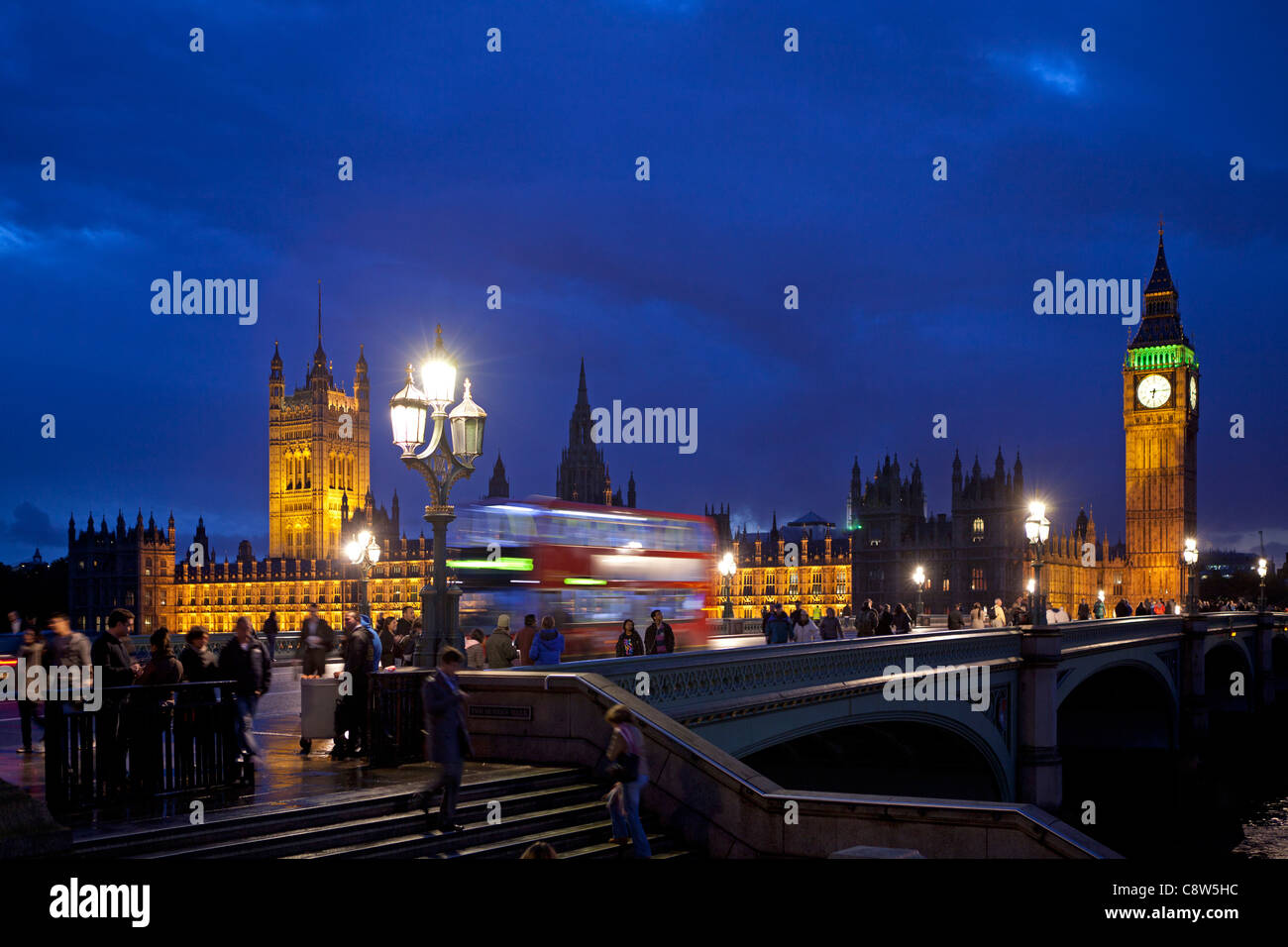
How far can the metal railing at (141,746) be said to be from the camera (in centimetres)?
1052

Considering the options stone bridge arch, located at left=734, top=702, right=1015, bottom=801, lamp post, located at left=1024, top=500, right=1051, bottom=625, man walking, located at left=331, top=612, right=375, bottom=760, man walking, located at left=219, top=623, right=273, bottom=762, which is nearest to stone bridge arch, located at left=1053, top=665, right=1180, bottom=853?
lamp post, located at left=1024, top=500, right=1051, bottom=625

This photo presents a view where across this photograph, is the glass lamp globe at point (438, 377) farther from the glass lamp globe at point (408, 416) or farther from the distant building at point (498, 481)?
the distant building at point (498, 481)

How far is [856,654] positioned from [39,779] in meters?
13.1

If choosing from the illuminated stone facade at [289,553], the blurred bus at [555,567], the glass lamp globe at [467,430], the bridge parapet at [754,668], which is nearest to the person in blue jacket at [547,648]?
the bridge parapet at [754,668]

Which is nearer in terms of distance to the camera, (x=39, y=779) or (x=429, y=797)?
(x=429, y=797)

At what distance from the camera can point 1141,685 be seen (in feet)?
163

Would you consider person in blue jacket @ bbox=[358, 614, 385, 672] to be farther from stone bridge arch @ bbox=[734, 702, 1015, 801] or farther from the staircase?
stone bridge arch @ bbox=[734, 702, 1015, 801]

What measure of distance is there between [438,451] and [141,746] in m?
6.50
